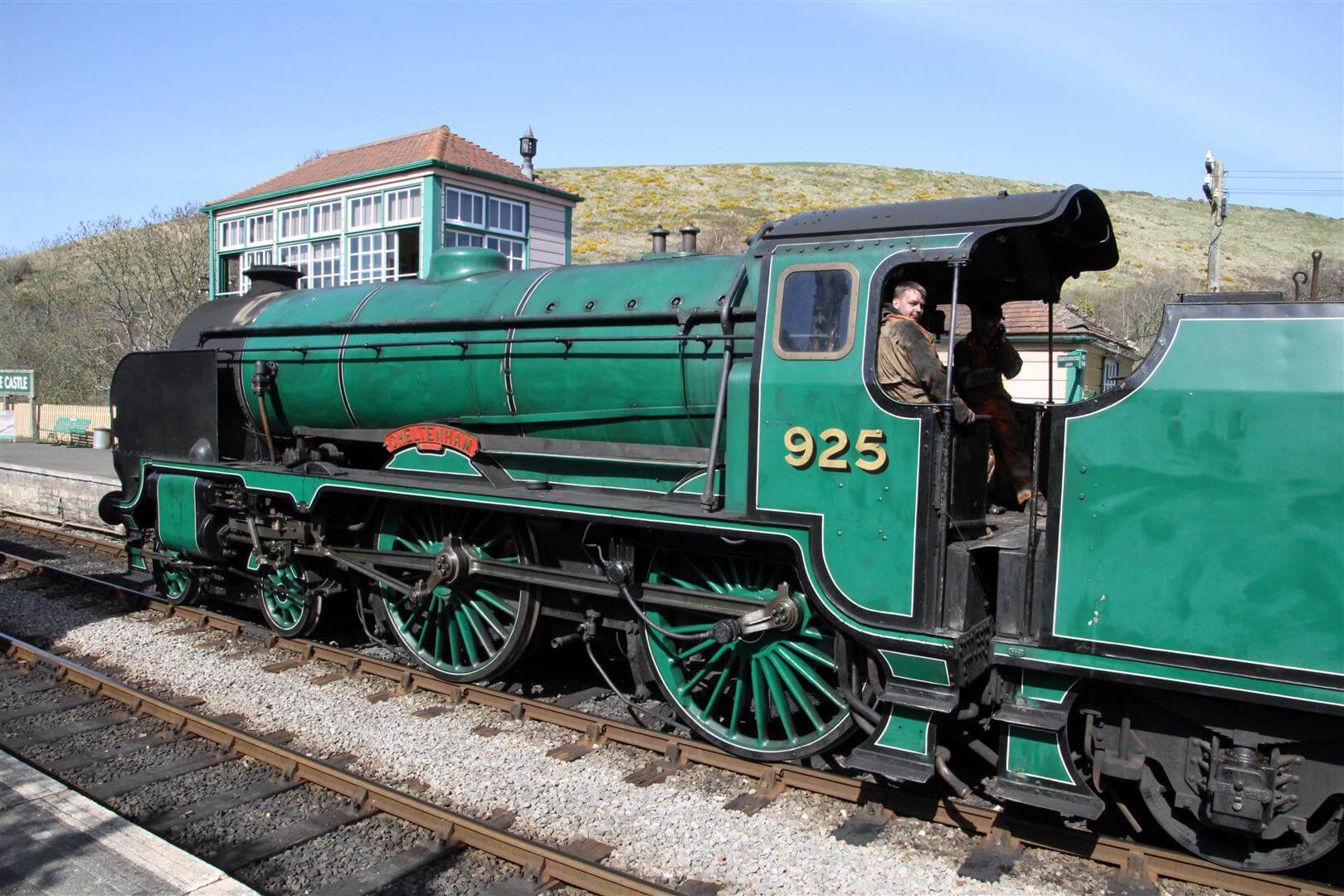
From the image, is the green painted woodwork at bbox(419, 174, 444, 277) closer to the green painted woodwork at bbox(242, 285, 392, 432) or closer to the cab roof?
the green painted woodwork at bbox(242, 285, 392, 432)

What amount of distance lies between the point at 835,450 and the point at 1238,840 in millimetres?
2468

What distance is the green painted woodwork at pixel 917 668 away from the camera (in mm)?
4441

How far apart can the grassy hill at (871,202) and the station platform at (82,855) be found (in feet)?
122

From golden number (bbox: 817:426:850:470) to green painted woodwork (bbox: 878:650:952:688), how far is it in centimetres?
92

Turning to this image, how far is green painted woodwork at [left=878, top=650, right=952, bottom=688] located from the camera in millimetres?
4441

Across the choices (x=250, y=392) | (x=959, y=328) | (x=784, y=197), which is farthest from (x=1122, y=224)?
(x=250, y=392)

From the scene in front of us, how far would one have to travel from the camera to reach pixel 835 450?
15.5 feet

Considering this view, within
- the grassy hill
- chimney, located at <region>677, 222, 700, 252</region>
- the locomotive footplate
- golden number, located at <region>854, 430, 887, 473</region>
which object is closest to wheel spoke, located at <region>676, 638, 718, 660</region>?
golden number, located at <region>854, 430, 887, 473</region>

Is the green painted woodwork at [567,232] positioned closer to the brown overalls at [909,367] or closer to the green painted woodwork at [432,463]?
the green painted woodwork at [432,463]

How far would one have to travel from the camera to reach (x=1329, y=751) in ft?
12.8

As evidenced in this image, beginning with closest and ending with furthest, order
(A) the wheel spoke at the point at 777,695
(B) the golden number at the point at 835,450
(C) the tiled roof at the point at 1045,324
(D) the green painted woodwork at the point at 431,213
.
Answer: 1. (B) the golden number at the point at 835,450
2. (A) the wheel spoke at the point at 777,695
3. (C) the tiled roof at the point at 1045,324
4. (D) the green painted woodwork at the point at 431,213

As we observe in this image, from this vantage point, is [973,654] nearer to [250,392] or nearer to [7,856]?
[7,856]

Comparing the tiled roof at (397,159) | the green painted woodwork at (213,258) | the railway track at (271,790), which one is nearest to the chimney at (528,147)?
the tiled roof at (397,159)

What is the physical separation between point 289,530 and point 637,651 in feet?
11.3
